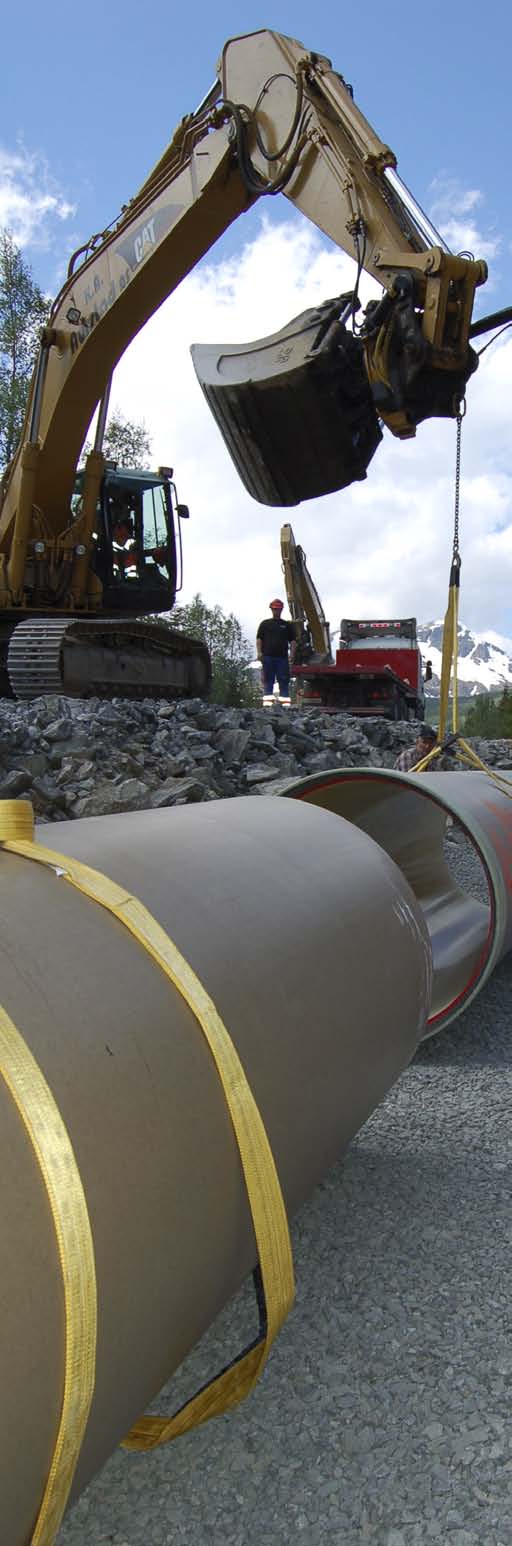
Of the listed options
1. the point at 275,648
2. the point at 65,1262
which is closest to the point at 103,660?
the point at 275,648

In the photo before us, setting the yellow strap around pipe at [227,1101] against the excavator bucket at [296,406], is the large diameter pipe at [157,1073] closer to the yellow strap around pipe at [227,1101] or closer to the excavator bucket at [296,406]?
the yellow strap around pipe at [227,1101]

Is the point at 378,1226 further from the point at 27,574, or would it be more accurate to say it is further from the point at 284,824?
the point at 27,574

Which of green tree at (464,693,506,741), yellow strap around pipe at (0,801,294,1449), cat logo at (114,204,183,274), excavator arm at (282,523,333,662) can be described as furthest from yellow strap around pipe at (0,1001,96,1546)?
green tree at (464,693,506,741)

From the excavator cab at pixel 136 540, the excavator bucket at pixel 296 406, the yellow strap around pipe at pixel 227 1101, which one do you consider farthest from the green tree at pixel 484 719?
the yellow strap around pipe at pixel 227 1101

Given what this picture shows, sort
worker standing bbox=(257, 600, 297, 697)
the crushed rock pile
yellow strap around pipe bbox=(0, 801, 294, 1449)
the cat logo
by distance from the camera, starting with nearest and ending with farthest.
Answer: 1. yellow strap around pipe bbox=(0, 801, 294, 1449)
2. the crushed rock pile
3. the cat logo
4. worker standing bbox=(257, 600, 297, 697)

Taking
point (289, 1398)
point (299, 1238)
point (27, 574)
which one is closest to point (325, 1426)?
point (289, 1398)

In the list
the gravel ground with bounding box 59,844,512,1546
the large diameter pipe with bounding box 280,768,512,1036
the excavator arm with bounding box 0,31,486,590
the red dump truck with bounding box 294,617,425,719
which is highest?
the excavator arm with bounding box 0,31,486,590

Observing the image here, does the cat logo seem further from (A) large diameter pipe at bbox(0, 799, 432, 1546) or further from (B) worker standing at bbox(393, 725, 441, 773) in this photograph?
(A) large diameter pipe at bbox(0, 799, 432, 1546)

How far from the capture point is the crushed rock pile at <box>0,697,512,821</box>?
703 cm

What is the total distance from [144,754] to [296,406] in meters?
2.88

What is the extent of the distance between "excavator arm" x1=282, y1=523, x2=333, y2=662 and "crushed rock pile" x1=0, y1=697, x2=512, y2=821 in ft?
38.2

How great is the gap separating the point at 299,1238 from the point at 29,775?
16.1ft

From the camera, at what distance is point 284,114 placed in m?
8.10

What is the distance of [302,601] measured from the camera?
22312 mm
